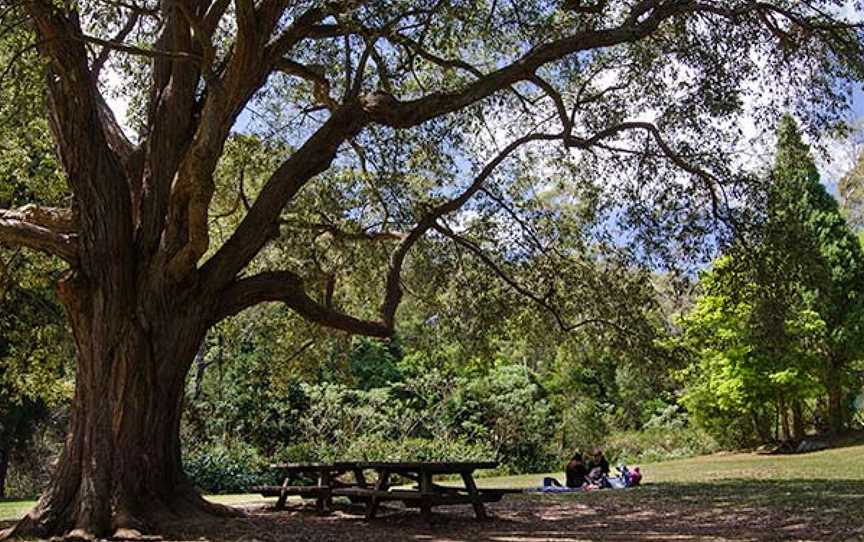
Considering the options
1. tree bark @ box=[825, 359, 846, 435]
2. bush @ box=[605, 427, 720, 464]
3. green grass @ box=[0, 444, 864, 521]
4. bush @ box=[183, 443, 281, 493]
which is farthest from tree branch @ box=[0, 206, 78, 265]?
tree bark @ box=[825, 359, 846, 435]

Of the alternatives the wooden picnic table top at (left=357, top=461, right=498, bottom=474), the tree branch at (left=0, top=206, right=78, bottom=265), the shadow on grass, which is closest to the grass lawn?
the shadow on grass

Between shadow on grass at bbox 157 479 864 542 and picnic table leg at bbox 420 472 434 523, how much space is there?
0.12 meters

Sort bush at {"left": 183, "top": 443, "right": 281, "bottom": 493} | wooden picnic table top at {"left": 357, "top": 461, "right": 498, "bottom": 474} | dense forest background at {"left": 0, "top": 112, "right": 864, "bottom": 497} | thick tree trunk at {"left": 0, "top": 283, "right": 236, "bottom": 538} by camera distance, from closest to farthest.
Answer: thick tree trunk at {"left": 0, "top": 283, "right": 236, "bottom": 538} < wooden picnic table top at {"left": 357, "top": 461, "right": 498, "bottom": 474} < dense forest background at {"left": 0, "top": 112, "right": 864, "bottom": 497} < bush at {"left": 183, "top": 443, "right": 281, "bottom": 493}


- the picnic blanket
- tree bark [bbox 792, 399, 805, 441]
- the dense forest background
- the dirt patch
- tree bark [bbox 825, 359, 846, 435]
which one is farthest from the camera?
tree bark [bbox 792, 399, 805, 441]

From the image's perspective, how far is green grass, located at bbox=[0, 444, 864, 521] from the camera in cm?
982

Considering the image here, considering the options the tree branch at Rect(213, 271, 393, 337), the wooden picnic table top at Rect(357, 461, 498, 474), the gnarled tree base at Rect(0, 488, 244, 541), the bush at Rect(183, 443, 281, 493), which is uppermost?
the tree branch at Rect(213, 271, 393, 337)

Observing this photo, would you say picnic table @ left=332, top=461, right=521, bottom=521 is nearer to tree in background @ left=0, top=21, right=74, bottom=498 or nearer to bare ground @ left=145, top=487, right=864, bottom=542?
bare ground @ left=145, top=487, right=864, bottom=542

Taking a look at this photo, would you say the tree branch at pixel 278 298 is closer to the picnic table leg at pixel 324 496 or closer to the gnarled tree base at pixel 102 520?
the picnic table leg at pixel 324 496

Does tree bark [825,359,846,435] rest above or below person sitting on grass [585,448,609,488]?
above

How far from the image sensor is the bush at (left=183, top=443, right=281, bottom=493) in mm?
18859

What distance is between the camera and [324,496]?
10406mm

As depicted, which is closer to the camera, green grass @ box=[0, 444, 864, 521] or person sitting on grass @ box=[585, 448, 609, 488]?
green grass @ box=[0, 444, 864, 521]

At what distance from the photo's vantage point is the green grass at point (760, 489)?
982cm

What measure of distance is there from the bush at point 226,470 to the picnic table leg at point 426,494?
10.7m
